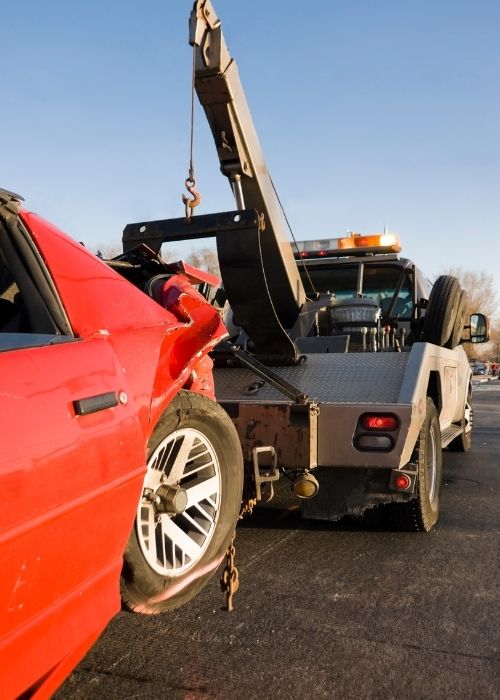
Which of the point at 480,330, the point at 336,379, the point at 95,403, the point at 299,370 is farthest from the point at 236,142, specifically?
the point at 480,330

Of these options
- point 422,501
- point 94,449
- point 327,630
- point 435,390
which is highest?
point 94,449

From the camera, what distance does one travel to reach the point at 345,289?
745 cm

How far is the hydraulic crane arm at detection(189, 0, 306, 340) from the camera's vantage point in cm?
438

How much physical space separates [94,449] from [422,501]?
314cm

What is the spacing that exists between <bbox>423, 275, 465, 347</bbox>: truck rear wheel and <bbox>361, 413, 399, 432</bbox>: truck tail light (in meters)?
2.18

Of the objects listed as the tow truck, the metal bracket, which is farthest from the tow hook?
the metal bracket

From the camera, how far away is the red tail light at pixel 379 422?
3906mm

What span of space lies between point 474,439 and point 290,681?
8605mm

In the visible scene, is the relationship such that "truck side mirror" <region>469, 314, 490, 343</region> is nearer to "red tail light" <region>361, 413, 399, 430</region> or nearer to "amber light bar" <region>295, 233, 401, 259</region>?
"amber light bar" <region>295, 233, 401, 259</region>

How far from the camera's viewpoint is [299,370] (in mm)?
4707

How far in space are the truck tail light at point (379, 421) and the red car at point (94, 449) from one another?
135 centimetres

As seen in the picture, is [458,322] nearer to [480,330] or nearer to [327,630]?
[480,330]

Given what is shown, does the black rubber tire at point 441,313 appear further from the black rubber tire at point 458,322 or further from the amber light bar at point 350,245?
the amber light bar at point 350,245

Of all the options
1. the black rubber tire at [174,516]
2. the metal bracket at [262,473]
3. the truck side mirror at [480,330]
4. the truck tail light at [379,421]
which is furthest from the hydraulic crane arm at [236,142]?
the truck side mirror at [480,330]
